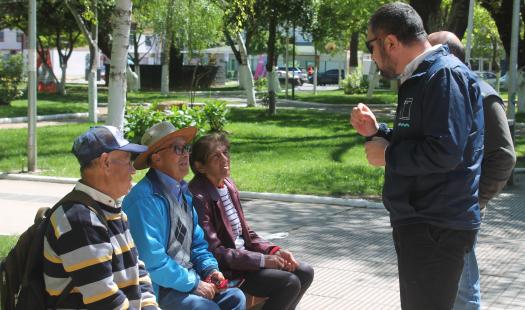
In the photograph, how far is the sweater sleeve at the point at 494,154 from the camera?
3.56 m

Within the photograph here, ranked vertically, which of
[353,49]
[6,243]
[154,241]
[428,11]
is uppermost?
[353,49]

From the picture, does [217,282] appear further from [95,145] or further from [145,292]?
[95,145]

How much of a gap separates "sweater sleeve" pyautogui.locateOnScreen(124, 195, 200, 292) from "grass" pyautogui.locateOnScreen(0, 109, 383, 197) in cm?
655

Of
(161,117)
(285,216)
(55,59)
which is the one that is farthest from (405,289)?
(55,59)

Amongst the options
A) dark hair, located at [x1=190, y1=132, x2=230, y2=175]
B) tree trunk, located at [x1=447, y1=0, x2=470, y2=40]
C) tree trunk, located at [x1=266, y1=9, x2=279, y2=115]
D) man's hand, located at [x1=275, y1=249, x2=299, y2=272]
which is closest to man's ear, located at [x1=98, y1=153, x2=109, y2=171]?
dark hair, located at [x1=190, y1=132, x2=230, y2=175]

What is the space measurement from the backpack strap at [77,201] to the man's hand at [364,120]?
1146 mm

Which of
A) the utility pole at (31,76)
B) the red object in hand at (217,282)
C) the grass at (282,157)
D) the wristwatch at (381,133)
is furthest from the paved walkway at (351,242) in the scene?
the wristwatch at (381,133)

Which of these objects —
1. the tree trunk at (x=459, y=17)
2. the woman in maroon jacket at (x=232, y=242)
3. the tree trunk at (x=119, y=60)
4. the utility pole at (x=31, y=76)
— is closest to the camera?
the woman in maroon jacket at (x=232, y=242)

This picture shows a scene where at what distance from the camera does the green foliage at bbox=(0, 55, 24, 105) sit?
25.0 metres

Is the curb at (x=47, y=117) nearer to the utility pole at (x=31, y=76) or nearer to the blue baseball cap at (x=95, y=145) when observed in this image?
the utility pole at (x=31, y=76)

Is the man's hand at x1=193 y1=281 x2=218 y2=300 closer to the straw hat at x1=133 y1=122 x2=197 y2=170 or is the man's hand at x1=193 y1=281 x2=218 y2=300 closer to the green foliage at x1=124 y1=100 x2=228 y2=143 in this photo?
the straw hat at x1=133 y1=122 x2=197 y2=170

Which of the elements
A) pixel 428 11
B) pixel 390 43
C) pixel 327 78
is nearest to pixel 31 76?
pixel 390 43

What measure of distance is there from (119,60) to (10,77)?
18244 mm

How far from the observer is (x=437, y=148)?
2916 mm
